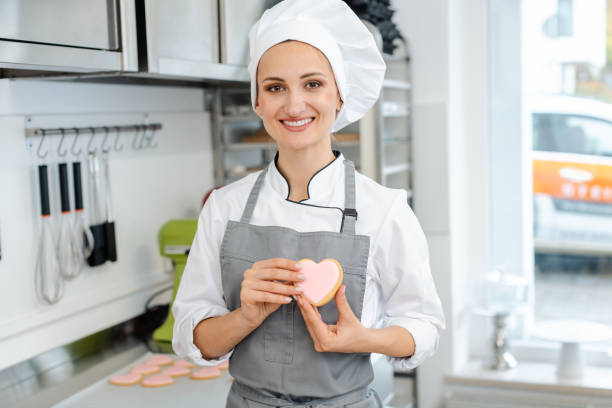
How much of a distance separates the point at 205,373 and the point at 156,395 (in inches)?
6.2

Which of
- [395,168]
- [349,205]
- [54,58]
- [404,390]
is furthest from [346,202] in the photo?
[404,390]

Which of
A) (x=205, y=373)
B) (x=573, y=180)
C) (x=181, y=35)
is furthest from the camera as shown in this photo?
(x=573, y=180)

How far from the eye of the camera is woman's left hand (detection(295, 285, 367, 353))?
1151mm

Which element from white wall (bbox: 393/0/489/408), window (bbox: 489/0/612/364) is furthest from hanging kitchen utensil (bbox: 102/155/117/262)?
window (bbox: 489/0/612/364)

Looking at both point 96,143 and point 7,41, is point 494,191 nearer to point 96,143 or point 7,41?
point 96,143

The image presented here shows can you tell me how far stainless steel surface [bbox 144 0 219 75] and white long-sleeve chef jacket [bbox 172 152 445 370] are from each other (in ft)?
1.54

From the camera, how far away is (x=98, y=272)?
2029 millimetres

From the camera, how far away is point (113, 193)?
2084 mm

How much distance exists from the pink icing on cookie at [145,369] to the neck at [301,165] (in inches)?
31.8

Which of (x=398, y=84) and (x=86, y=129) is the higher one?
(x=398, y=84)

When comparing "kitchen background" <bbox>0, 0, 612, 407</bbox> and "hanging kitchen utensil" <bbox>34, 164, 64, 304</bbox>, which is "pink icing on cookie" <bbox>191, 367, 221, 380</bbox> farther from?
"hanging kitchen utensil" <bbox>34, 164, 64, 304</bbox>

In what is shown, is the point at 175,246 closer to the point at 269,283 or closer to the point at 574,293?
the point at 269,283

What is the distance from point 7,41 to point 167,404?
0.87 meters

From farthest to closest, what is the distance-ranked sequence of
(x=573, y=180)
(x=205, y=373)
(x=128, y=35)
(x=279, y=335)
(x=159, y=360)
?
(x=573, y=180)
(x=159, y=360)
(x=205, y=373)
(x=128, y=35)
(x=279, y=335)
